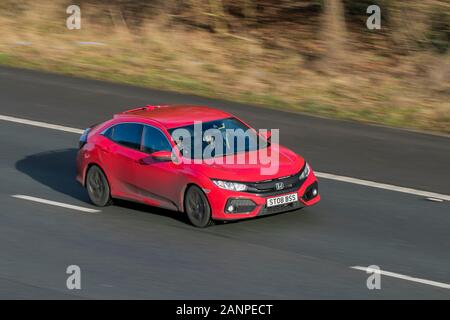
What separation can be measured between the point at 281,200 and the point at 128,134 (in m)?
2.67

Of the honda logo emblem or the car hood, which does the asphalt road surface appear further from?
the car hood

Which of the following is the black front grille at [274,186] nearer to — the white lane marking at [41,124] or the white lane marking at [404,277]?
the white lane marking at [404,277]

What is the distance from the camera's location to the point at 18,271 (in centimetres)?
1247

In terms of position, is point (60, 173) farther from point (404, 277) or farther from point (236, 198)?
point (404, 277)

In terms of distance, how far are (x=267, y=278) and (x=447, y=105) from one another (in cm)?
1037

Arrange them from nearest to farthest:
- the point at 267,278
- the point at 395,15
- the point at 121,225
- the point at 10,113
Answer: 1. the point at 267,278
2. the point at 121,225
3. the point at 10,113
4. the point at 395,15

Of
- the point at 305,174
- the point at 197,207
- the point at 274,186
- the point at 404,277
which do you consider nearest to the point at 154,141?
the point at 197,207

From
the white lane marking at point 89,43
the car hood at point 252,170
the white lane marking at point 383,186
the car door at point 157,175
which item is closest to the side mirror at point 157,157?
the car door at point 157,175

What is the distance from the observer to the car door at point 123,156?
48.0 ft

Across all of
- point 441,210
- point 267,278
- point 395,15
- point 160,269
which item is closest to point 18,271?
point 160,269

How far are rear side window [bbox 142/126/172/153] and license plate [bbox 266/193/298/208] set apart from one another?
170 centimetres

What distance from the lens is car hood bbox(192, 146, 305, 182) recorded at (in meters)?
13.6

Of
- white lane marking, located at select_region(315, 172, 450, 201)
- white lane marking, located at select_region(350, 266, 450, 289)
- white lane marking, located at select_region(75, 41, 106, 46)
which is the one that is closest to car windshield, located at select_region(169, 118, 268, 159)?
white lane marking, located at select_region(315, 172, 450, 201)

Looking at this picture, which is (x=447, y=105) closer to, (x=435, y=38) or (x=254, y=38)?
(x=435, y=38)
